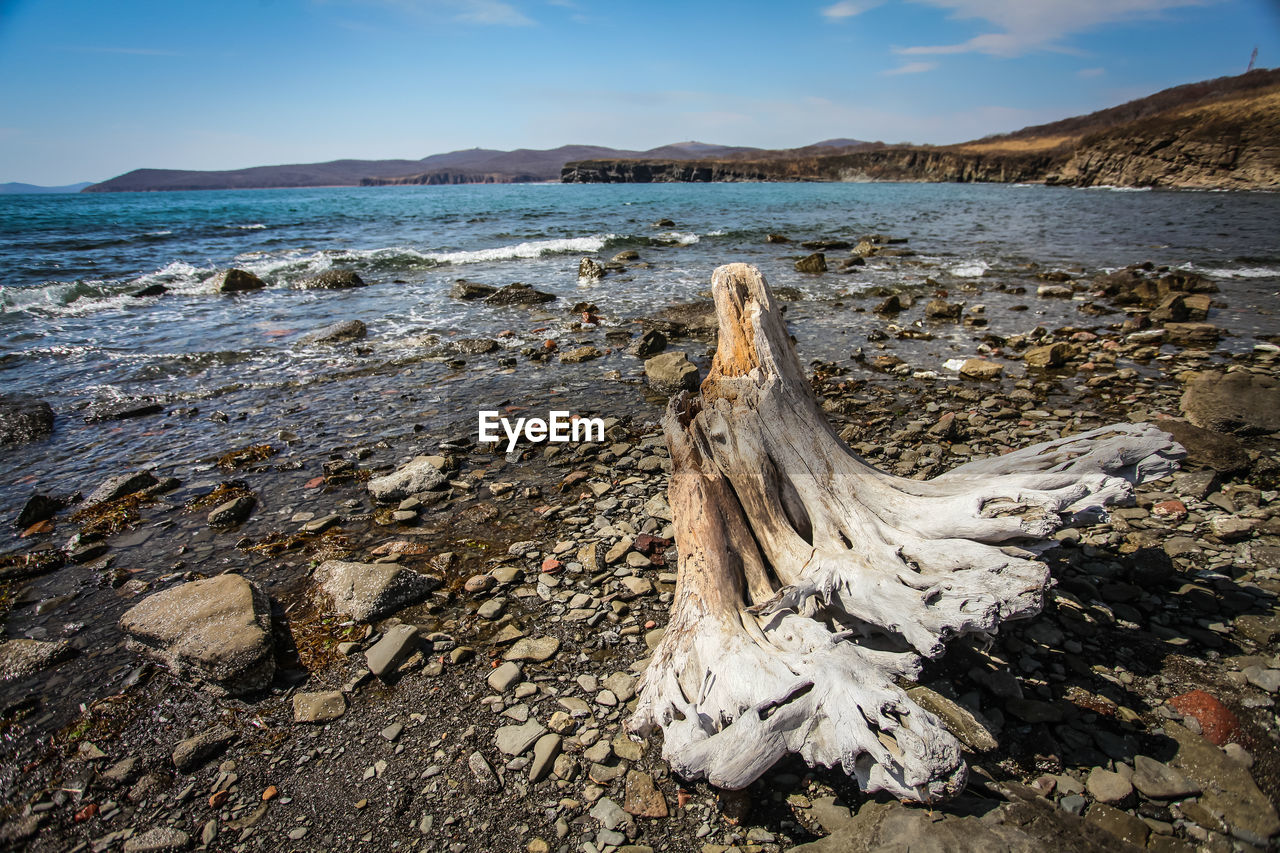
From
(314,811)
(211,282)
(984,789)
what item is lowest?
(314,811)

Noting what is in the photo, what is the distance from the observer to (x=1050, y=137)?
134 m

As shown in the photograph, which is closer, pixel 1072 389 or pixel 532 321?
pixel 1072 389

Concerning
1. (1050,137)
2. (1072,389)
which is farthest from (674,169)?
(1072,389)

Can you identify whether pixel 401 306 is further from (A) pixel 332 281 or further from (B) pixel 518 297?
(A) pixel 332 281

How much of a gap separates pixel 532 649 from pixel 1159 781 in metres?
3.58

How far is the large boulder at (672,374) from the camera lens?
9023 mm

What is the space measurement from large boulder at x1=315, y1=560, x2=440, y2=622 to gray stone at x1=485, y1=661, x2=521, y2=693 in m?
1.18

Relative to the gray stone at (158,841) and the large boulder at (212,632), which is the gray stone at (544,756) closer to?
the gray stone at (158,841)

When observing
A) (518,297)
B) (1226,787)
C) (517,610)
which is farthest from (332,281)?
(1226,787)

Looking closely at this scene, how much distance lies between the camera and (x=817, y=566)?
3.43 meters

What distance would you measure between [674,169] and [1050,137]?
96.6m

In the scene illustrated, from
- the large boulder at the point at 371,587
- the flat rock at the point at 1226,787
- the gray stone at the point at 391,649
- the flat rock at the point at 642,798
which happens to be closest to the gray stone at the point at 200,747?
the gray stone at the point at 391,649

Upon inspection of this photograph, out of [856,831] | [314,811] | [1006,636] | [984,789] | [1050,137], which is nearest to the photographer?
[856,831]

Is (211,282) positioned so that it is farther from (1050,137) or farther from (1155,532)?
(1050,137)
